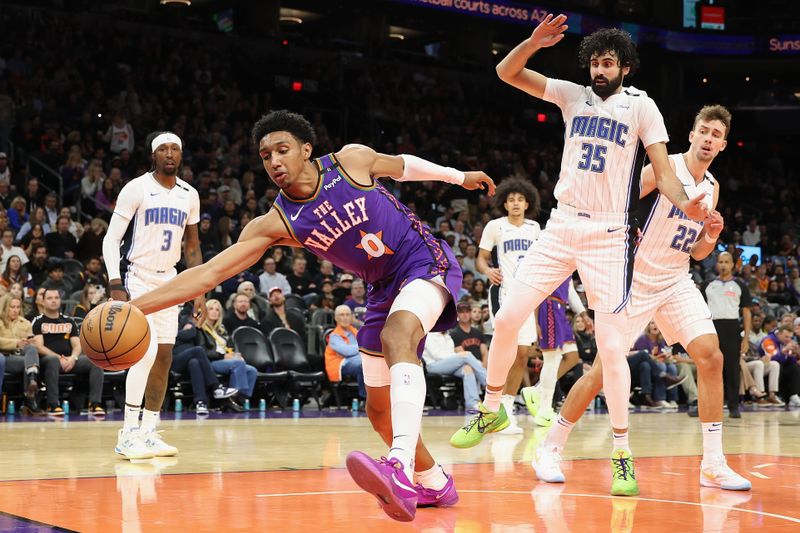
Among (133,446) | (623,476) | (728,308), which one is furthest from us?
(728,308)

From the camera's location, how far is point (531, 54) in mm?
5586

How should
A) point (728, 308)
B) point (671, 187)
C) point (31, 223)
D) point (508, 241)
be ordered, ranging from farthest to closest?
point (31, 223) < point (728, 308) < point (508, 241) < point (671, 187)

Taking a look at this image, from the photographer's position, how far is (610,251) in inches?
221

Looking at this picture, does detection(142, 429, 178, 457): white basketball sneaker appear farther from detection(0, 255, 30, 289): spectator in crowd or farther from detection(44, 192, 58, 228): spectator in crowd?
detection(44, 192, 58, 228): spectator in crowd

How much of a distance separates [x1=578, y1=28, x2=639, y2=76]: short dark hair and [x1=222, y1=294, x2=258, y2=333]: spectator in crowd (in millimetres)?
7809

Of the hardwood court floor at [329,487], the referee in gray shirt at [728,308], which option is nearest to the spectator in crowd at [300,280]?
the hardwood court floor at [329,487]

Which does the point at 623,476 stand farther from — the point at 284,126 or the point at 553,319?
the point at 553,319

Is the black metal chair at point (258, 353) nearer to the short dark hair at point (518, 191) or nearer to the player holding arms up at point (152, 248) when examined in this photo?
the short dark hair at point (518, 191)

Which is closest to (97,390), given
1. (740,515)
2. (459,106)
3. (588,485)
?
(588,485)

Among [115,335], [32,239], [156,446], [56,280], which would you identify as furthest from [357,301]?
[115,335]

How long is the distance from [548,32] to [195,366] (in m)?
7.46

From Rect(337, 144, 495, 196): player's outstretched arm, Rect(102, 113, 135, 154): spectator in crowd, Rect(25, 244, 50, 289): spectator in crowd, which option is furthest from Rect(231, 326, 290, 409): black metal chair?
Rect(337, 144, 495, 196): player's outstretched arm

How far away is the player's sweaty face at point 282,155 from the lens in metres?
4.61

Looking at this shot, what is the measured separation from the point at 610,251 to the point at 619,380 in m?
0.71
